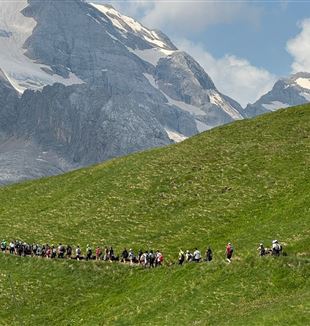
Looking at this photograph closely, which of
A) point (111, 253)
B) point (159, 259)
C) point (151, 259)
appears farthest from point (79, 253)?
point (159, 259)

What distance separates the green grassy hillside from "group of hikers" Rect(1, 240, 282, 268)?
1.18 m

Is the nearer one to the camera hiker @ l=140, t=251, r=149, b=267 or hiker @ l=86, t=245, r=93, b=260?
hiker @ l=140, t=251, r=149, b=267

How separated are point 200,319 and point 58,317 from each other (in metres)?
14.2

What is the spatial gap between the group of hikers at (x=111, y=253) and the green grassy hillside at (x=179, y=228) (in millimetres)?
1178

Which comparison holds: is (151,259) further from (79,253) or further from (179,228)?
(179,228)

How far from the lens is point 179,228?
65.4m

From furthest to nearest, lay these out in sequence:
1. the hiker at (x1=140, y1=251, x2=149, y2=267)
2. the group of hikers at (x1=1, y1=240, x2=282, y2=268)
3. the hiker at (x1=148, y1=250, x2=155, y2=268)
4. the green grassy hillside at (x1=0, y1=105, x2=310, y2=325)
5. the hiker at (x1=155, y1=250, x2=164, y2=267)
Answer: the hiker at (x1=140, y1=251, x2=149, y2=267), the hiker at (x1=148, y1=250, x2=155, y2=268), the hiker at (x1=155, y1=250, x2=164, y2=267), the group of hikers at (x1=1, y1=240, x2=282, y2=268), the green grassy hillside at (x1=0, y1=105, x2=310, y2=325)

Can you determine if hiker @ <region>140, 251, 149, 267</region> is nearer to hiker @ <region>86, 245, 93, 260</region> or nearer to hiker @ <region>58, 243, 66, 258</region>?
hiker @ <region>86, 245, 93, 260</region>

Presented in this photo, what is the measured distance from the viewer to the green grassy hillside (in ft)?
144

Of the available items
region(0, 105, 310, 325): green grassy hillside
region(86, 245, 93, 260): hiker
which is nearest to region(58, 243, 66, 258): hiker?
region(0, 105, 310, 325): green grassy hillside

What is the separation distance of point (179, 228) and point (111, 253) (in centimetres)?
1065

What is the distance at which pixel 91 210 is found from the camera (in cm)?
7425

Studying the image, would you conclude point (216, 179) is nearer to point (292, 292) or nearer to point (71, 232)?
point (71, 232)

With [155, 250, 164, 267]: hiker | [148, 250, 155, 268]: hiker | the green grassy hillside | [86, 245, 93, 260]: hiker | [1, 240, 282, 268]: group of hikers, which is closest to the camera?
the green grassy hillside
